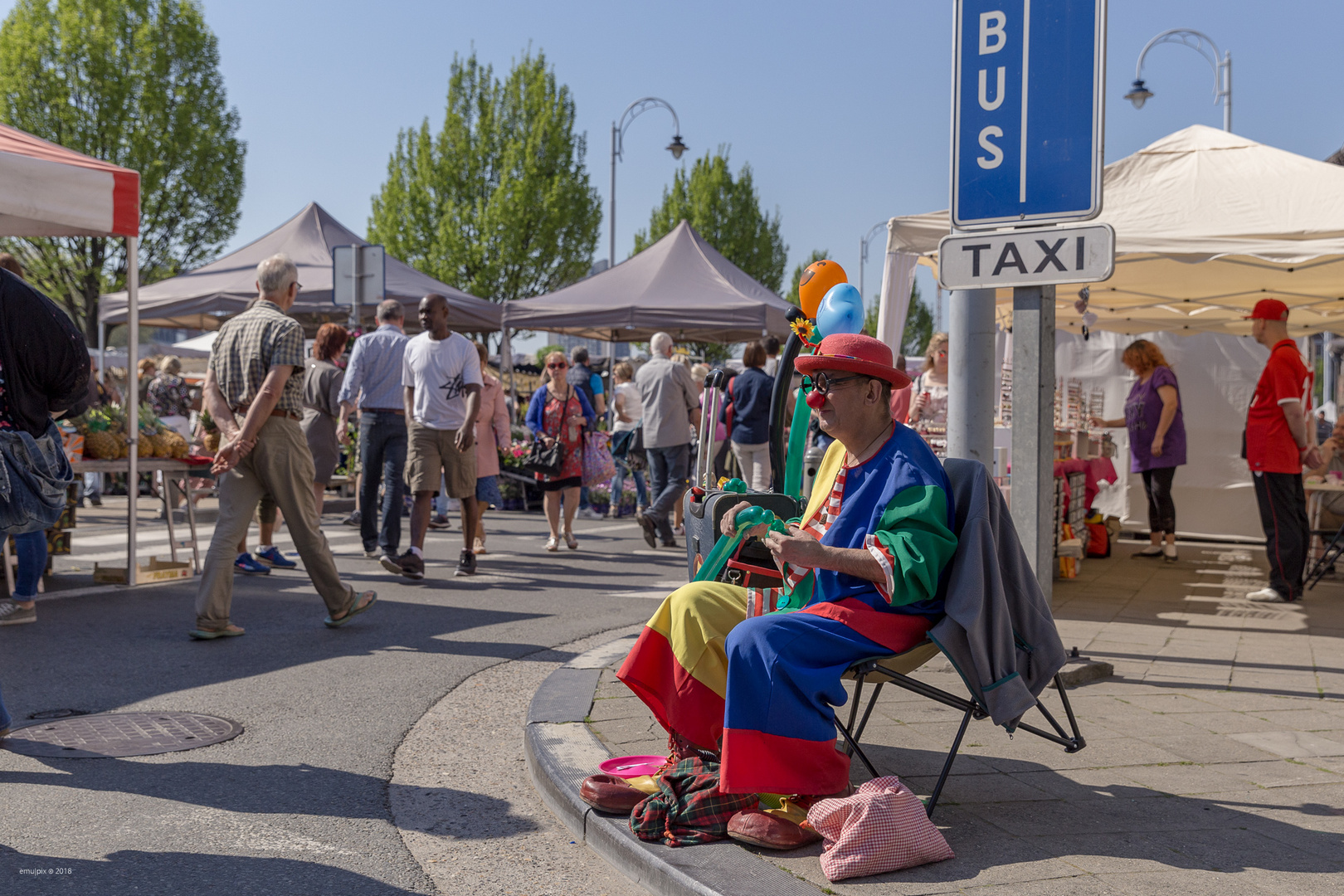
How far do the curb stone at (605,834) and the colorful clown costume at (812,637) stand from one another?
0.21m

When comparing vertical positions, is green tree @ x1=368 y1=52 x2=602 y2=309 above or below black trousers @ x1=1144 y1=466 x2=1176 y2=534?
above

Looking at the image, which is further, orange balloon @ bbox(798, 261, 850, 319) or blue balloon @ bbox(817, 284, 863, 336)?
orange balloon @ bbox(798, 261, 850, 319)

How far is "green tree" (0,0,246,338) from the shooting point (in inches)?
1150

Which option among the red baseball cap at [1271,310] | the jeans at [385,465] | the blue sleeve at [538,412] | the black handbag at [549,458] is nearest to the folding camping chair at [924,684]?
the red baseball cap at [1271,310]

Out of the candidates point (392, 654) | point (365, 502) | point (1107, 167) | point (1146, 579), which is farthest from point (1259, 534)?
point (392, 654)

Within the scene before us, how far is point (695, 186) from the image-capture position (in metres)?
52.8

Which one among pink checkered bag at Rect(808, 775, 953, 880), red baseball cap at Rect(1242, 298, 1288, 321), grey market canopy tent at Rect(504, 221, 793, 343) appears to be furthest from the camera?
grey market canopy tent at Rect(504, 221, 793, 343)

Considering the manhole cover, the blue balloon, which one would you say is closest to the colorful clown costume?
the blue balloon

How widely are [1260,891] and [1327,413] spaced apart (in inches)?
893

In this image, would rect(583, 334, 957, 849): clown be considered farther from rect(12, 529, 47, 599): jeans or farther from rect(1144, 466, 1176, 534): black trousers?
rect(1144, 466, 1176, 534): black trousers

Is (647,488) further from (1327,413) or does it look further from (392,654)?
(1327,413)

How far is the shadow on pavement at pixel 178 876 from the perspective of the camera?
118 inches

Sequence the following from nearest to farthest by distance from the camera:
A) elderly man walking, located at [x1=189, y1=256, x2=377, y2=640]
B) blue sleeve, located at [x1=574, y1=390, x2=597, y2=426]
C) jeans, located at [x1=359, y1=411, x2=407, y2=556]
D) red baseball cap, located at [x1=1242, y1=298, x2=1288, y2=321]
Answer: elderly man walking, located at [x1=189, y1=256, x2=377, y2=640], red baseball cap, located at [x1=1242, y1=298, x2=1288, y2=321], jeans, located at [x1=359, y1=411, x2=407, y2=556], blue sleeve, located at [x1=574, y1=390, x2=597, y2=426]

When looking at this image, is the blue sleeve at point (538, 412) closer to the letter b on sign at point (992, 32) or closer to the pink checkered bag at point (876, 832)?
the letter b on sign at point (992, 32)
